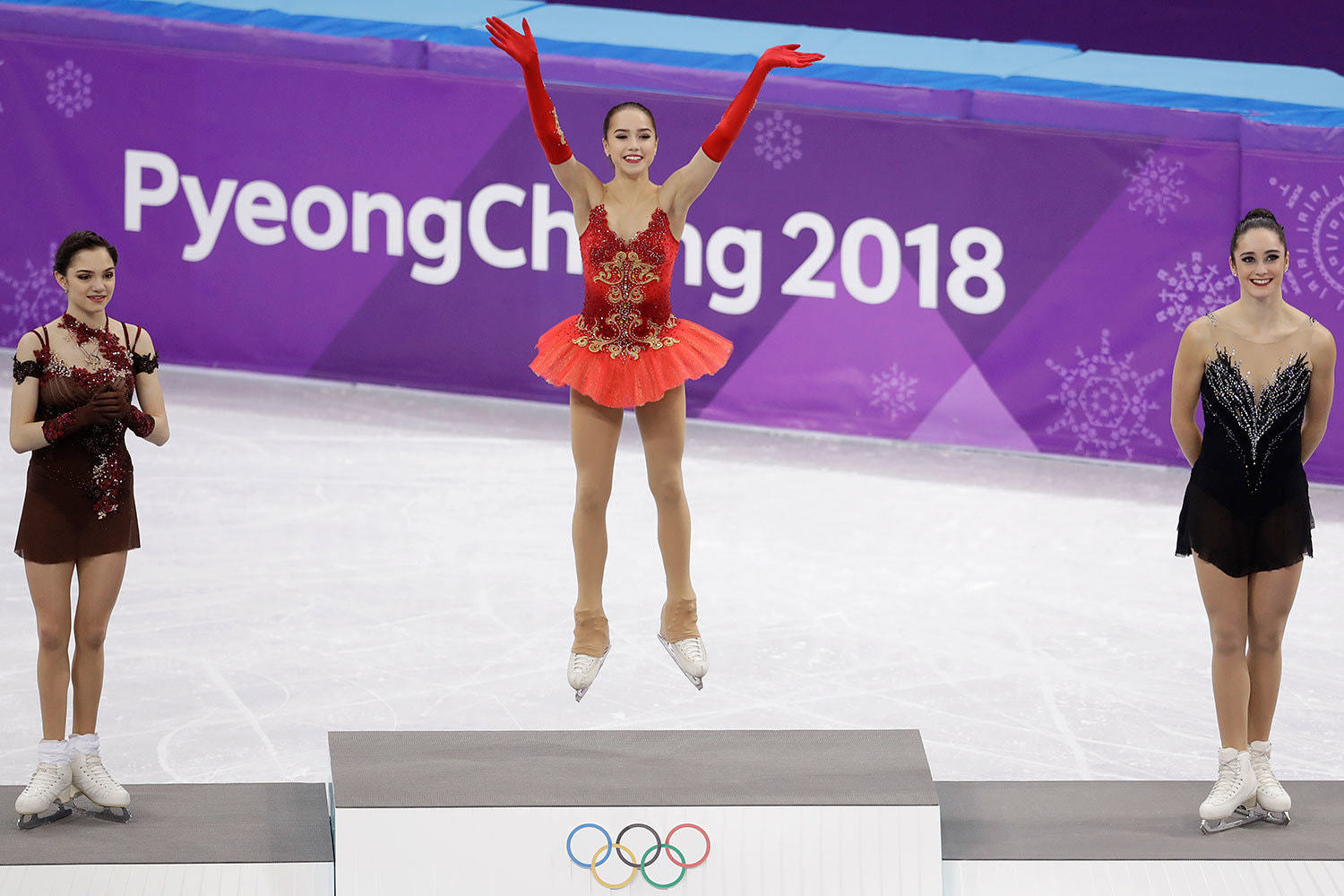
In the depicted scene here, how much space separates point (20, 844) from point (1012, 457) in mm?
6730

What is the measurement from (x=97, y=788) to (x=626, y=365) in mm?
1978

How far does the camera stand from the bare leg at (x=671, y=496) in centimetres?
488

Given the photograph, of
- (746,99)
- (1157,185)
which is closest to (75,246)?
(746,99)

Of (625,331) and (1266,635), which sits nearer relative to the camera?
(625,331)

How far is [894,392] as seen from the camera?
34.4 ft

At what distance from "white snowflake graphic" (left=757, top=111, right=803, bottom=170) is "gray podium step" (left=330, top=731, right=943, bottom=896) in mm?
5582

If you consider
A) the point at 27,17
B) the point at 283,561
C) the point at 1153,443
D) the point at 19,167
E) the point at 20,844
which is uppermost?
the point at 27,17

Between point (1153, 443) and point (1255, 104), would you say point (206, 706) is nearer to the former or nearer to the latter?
point (1153, 443)

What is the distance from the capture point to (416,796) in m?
4.92

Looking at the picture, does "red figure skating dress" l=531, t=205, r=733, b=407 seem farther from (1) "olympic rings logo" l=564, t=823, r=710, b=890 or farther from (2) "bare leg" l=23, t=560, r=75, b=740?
(2) "bare leg" l=23, t=560, r=75, b=740

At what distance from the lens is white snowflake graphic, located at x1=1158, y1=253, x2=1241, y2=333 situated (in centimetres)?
984

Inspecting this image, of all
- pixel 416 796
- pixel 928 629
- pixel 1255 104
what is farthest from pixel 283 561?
pixel 1255 104

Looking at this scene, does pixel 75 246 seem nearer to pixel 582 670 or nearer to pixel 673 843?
pixel 582 670

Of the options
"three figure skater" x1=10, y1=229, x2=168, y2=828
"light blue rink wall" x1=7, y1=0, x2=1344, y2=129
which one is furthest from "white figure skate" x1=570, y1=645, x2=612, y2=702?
"light blue rink wall" x1=7, y1=0, x2=1344, y2=129
